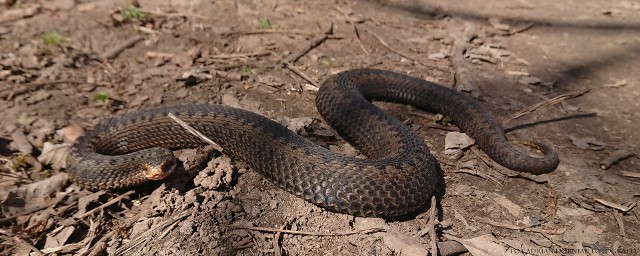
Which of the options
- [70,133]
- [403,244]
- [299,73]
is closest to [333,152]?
[403,244]

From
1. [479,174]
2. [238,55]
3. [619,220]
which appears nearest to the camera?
[619,220]

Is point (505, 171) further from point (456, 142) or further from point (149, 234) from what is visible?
point (149, 234)

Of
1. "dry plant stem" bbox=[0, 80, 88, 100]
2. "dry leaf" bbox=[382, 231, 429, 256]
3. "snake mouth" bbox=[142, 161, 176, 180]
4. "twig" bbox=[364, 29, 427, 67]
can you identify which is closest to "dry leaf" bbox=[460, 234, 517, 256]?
"dry leaf" bbox=[382, 231, 429, 256]

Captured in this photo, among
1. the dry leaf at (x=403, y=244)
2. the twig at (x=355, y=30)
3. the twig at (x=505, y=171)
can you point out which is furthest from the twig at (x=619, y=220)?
the twig at (x=355, y=30)

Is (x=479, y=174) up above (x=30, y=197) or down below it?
above

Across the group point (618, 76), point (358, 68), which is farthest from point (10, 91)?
point (618, 76)
